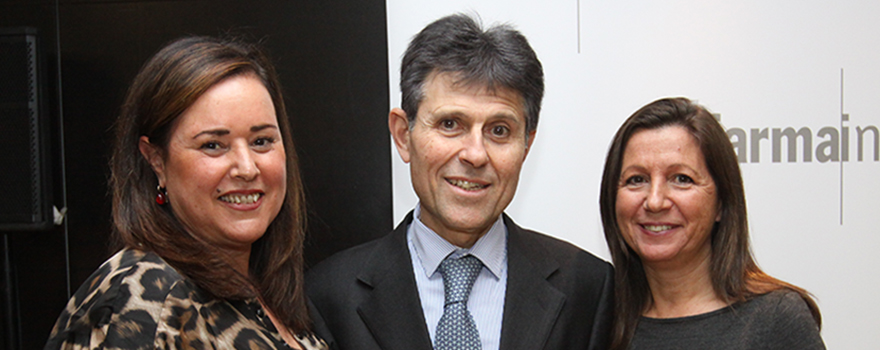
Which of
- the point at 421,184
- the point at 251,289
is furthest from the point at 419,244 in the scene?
the point at 251,289

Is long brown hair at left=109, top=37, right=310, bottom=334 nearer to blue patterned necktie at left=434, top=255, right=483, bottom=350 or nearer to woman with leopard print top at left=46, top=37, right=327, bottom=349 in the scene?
woman with leopard print top at left=46, top=37, right=327, bottom=349

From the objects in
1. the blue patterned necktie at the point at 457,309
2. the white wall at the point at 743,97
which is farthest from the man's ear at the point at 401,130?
the white wall at the point at 743,97

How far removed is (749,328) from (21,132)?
2.59m

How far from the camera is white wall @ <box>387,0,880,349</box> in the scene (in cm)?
289

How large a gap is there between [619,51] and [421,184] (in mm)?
1410

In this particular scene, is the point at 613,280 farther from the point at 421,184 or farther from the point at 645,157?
the point at 421,184

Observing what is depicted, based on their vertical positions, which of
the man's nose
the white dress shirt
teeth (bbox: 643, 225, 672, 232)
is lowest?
the white dress shirt

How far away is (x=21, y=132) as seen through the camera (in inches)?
99.3

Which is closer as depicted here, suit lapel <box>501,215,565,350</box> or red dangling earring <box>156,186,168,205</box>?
red dangling earring <box>156,186,168,205</box>

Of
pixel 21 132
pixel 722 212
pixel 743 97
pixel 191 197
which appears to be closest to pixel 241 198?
pixel 191 197

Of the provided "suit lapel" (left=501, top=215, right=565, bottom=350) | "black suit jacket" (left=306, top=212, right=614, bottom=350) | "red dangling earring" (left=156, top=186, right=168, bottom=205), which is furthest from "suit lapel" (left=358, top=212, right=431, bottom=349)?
"red dangling earring" (left=156, top=186, right=168, bottom=205)

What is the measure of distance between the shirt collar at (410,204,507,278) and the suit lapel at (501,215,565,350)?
3 centimetres

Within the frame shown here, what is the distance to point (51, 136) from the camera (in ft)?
8.95

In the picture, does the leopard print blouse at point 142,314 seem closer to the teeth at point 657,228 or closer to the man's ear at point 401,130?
the man's ear at point 401,130
